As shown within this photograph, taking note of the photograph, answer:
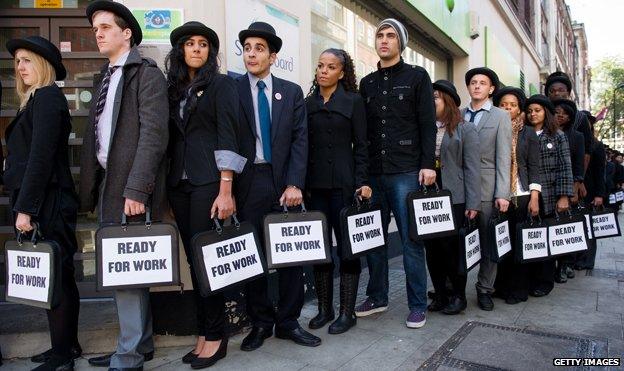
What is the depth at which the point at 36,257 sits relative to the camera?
9.23 feet

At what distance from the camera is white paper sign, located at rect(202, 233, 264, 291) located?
2.89m

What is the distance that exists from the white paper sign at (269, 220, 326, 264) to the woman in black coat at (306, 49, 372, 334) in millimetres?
306

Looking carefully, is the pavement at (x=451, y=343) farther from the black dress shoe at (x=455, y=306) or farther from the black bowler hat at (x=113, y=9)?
the black bowler hat at (x=113, y=9)

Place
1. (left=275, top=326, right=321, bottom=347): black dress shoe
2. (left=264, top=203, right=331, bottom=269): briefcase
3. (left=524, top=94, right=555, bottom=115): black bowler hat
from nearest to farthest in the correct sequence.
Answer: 1. (left=264, top=203, right=331, bottom=269): briefcase
2. (left=275, top=326, right=321, bottom=347): black dress shoe
3. (left=524, top=94, right=555, bottom=115): black bowler hat

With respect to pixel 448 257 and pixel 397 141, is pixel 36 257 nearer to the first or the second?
pixel 397 141

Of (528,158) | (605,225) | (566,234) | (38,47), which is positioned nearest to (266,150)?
(38,47)

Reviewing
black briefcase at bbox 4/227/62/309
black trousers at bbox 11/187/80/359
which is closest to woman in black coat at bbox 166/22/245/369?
black trousers at bbox 11/187/80/359

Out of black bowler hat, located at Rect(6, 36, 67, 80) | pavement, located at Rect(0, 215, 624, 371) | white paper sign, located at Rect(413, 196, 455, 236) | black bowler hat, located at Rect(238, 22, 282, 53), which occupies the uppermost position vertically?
black bowler hat, located at Rect(238, 22, 282, 53)

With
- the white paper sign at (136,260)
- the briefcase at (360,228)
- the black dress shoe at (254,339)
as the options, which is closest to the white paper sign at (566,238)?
the briefcase at (360,228)

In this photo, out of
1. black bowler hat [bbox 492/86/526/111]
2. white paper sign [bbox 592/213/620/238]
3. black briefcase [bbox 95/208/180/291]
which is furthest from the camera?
white paper sign [bbox 592/213/620/238]

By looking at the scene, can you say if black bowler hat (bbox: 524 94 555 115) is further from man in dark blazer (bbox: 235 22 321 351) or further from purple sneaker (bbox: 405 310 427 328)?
man in dark blazer (bbox: 235 22 321 351)

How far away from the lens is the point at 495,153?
4199mm

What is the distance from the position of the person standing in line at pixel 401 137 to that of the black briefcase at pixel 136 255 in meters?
1.69

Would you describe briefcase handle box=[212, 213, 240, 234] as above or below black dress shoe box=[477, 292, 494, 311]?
above
